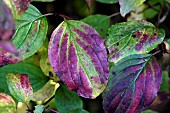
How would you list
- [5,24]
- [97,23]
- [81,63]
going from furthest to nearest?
1. [97,23]
2. [81,63]
3. [5,24]

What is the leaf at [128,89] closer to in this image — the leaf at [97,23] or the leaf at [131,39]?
the leaf at [131,39]

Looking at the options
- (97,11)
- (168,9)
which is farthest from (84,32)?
(97,11)

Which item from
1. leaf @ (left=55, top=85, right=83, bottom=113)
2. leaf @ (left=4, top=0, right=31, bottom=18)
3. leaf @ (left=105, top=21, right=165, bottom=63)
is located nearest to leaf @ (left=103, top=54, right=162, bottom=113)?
leaf @ (left=105, top=21, right=165, bottom=63)

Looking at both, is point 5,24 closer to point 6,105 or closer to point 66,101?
point 6,105

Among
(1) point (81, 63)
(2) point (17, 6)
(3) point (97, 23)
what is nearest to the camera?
(2) point (17, 6)

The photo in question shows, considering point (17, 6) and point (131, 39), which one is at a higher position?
point (17, 6)

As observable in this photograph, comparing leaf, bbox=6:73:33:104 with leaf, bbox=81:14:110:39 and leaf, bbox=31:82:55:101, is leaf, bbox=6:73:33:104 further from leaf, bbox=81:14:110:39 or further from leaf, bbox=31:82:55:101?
leaf, bbox=81:14:110:39

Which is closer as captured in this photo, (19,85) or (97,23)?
(19,85)

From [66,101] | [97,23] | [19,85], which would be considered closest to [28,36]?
[19,85]
